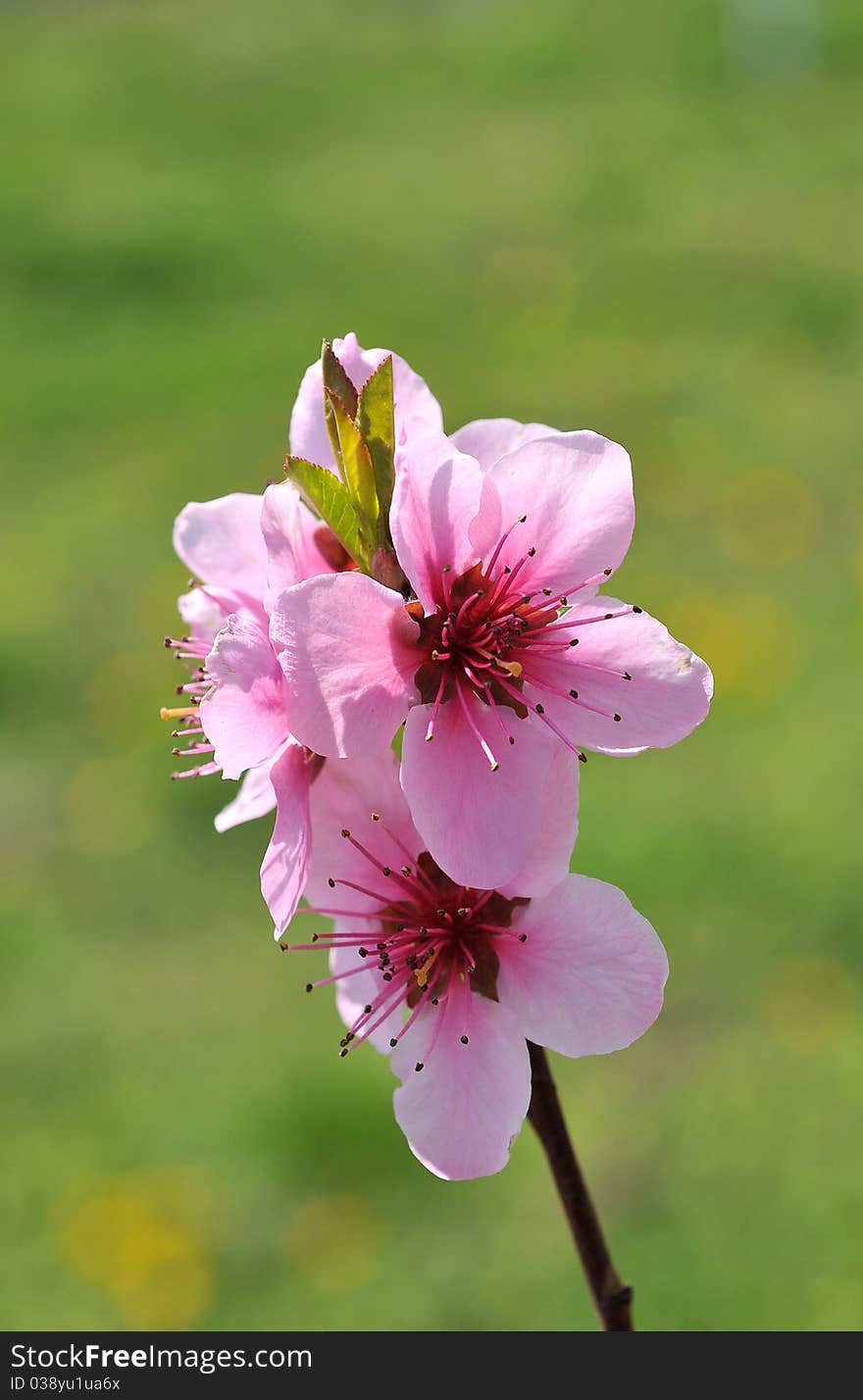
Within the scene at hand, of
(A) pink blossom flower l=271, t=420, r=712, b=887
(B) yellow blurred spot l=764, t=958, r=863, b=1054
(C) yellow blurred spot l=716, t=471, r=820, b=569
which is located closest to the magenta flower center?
(A) pink blossom flower l=271, t=420, r=712, b=887

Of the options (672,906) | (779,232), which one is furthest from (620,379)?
(672,906)

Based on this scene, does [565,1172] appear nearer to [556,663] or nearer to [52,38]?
[556,663]

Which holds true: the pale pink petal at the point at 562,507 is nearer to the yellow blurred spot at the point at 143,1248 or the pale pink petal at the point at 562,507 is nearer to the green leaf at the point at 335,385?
the green leaf at the point at 335,385

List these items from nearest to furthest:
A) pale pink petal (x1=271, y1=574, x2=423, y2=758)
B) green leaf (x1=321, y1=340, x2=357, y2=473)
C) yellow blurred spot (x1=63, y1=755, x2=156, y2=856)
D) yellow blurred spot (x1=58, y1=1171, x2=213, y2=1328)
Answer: pale pink petal (x1=271, y1=574, x2=423, y2=758) → green leaf (x1=321, y1=340, x2=357, y2=473) → yellow blurred spot (x1=58, y1=1171, x2=213, y2=1328) → yellow blurred spot (x1=63, y1=755, x2=156, y2=856)

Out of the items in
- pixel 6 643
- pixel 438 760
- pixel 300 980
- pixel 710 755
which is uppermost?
pixel 6 643

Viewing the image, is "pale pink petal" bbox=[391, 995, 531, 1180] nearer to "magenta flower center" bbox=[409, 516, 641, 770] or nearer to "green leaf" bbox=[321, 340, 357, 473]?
"magenta flower center" bbox=[409, 516, 641, 770]

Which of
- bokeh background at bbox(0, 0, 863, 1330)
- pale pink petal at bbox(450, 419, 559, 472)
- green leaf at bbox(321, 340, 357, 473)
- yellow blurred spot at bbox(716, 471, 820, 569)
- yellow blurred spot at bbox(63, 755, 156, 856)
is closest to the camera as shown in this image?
green leaf at bbox(321, 340, 357, 473)

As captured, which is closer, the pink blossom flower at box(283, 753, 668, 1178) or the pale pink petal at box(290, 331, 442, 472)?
the pink blossom flower at box(283, 753, 668, 1178)
